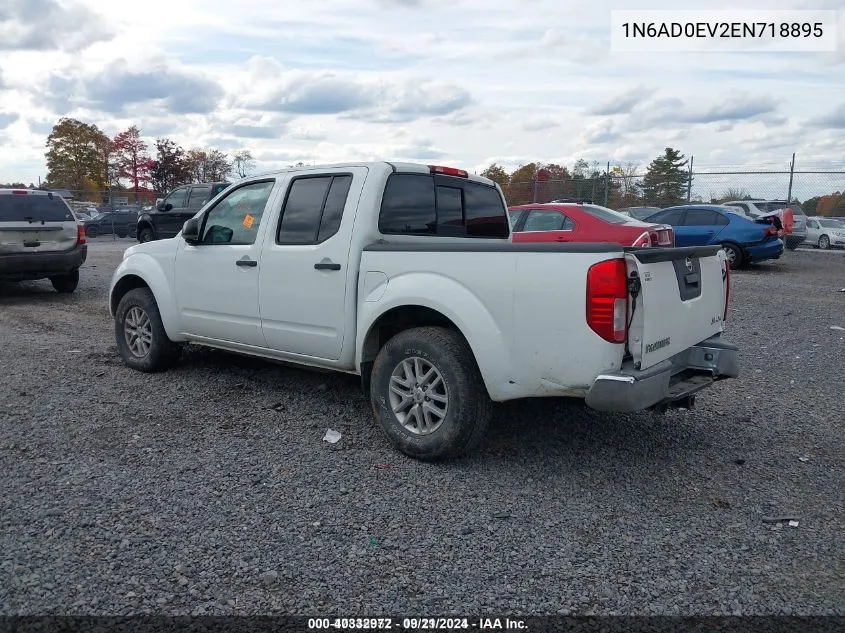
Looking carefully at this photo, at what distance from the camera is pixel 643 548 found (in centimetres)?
340

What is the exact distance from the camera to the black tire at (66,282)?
12.0m

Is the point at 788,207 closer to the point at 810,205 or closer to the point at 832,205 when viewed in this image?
the point at 810,205

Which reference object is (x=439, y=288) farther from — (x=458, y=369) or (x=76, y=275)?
(x=76, y=275)

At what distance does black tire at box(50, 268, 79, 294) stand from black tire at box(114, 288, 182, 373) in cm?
601

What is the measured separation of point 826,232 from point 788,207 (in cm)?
Answer: 280

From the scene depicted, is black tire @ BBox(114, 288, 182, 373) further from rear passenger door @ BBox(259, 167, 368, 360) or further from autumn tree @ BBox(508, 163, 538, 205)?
autumn tree @ BBox(508, 163, 538, 205)

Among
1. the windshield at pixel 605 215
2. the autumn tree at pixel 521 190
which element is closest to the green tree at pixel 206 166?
the autumn tree at pixel 521 190

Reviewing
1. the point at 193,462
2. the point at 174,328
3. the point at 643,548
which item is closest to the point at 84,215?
the point at 174,328

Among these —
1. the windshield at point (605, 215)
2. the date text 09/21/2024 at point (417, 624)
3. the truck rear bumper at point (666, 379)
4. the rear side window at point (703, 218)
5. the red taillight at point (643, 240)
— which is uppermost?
the windshield at point (605, 215)

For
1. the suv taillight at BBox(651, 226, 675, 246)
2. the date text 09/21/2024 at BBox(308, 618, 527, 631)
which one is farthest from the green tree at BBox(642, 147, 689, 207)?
the date text 09/21/2024 at BBox(308, 618, 527, 631)

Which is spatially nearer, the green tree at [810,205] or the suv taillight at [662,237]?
the suv taillight at [662,237]

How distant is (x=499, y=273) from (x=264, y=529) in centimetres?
186

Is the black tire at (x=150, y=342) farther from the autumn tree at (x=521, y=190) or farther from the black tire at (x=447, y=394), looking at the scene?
the autumn tree at (x=521, y=190)

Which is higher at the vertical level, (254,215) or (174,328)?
(254,215)
